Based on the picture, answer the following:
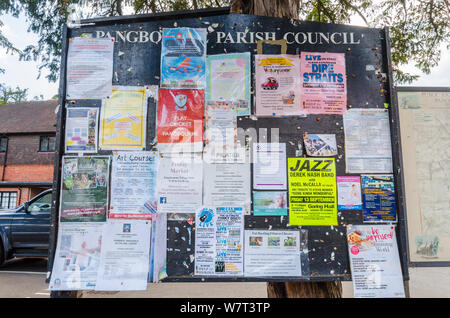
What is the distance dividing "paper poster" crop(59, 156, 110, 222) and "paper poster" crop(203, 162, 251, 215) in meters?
0.63

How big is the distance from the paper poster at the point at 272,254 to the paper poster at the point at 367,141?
589mm

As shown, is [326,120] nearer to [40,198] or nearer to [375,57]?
[375,57]

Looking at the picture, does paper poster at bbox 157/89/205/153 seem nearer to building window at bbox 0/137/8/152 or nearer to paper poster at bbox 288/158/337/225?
paper poster at bbox 288/158/337/225

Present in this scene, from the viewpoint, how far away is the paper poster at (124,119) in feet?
6.37

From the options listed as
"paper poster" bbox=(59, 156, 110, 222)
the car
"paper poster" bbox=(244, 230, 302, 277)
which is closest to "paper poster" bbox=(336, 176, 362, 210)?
"paper poster" bbox=(244, 230, 302, 277)

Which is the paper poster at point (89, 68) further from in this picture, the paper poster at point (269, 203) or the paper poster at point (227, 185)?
the paper poster at point (269, 203)

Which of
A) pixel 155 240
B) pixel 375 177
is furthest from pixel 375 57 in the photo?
pixel 155 240

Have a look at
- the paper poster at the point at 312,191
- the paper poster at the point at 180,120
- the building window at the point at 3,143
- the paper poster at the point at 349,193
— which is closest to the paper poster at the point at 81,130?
the paper poster at the point at 180,120

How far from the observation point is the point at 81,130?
1958 mm

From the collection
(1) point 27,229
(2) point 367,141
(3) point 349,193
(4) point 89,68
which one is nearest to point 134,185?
(4) point 89,68

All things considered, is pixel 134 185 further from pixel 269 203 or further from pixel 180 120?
pixel 269 203

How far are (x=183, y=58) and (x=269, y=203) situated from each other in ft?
3.56

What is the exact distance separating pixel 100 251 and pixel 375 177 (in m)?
1.77

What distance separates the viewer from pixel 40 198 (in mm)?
7617
